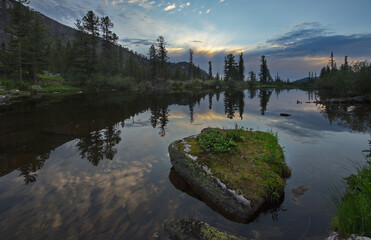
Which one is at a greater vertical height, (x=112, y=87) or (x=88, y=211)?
(x=112, y=87)

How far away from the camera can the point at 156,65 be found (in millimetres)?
81812

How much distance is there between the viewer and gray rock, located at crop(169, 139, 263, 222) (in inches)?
169

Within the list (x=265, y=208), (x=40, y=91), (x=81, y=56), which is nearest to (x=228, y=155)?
(x=265, y=208)

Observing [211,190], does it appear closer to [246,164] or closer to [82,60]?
[246,164]

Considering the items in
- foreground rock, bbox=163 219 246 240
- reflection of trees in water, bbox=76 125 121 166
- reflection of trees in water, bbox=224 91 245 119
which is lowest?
foreground rock, bbox=163 219 246 240

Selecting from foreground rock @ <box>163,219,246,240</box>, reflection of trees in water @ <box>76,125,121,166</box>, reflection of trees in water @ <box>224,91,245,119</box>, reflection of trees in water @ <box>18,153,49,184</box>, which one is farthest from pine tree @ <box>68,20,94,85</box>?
foreground rock @ <box>163,219,246,240</box>

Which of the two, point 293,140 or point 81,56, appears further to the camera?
point 81,56

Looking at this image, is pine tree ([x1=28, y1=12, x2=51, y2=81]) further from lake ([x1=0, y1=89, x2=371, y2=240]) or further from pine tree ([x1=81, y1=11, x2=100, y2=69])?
lake ([x1=0, y1=89, x2=371, y2=240])

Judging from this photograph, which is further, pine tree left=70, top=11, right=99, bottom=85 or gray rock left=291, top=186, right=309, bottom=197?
pine tree left=70, top=11, right=99, bottom=85

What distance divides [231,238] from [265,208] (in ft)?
5.64

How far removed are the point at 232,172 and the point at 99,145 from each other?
6.93 m

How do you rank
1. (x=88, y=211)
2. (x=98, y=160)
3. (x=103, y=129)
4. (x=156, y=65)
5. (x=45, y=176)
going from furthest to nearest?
(x=156, y=65)
(x=103, y=129)
(x=98, y=160)
(x=45, y=176)
(x=88, y=211)

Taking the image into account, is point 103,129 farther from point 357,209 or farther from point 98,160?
point 357,209

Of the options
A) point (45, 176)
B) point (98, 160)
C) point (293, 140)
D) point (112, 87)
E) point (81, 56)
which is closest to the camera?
point (45, 176)
